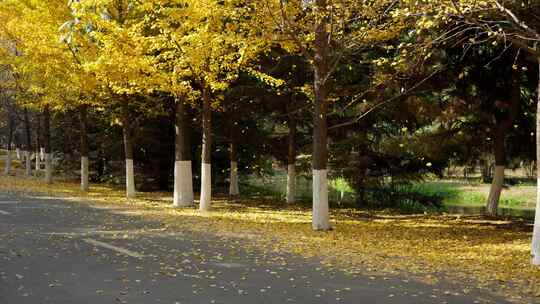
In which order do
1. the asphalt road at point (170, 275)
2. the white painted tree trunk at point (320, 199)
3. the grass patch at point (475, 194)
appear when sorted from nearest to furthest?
the asphalt road at point (170, 275) < the white painted tree trunk at point (320, 199) < the grass patch at point (475, 194)

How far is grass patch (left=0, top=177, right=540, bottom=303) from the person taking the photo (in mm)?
9266

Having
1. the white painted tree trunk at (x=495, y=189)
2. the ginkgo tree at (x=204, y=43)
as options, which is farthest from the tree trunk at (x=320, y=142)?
the white painted tree trunk at (x=495, y=189)

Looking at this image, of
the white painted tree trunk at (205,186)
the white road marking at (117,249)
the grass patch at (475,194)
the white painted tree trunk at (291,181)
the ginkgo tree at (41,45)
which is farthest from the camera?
the grass patch at (475,194)

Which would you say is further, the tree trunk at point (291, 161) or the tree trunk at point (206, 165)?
the tree trunk at point (291, 161)

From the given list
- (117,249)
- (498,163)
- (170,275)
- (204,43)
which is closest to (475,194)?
(498,163)

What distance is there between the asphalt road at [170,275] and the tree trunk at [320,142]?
2.80 meters

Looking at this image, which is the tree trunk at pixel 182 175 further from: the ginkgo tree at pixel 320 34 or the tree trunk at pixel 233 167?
the ginkgo tree at pixel 320 34

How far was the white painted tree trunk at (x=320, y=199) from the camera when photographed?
1420cm

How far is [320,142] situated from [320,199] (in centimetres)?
140

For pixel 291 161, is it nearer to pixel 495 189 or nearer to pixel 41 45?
pixel 495 189

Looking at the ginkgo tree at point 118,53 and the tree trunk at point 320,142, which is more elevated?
the ginkgo tree at point 118,53

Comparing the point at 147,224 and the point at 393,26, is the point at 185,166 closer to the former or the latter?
the point at 147,224

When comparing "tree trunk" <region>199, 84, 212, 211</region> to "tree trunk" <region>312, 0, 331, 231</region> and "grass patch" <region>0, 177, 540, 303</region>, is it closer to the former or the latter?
"grass patch" <region>0, 177, 540, 303</region>

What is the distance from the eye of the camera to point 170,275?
8359mm
